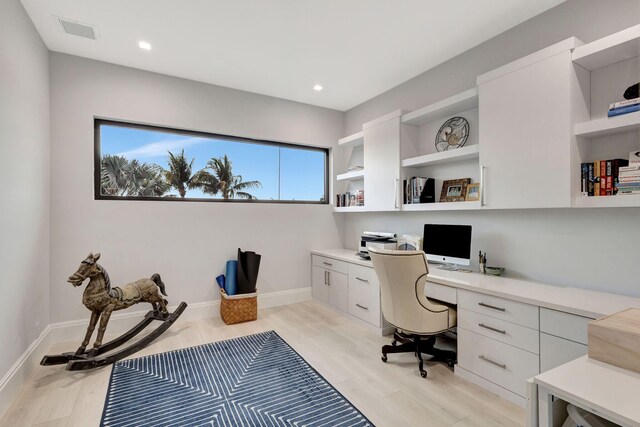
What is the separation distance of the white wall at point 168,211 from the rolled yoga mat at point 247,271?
14.3 inches

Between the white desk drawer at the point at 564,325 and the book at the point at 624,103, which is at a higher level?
the book at the point at 624,103

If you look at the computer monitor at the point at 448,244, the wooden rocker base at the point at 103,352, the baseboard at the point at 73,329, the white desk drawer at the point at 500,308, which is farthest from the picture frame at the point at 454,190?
the wooden rocker base at the point at 103,352

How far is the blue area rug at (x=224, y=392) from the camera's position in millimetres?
1848

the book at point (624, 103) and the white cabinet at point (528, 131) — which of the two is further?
the white cabinet at point (528, 131)

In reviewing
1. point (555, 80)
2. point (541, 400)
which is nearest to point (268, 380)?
point (541, 400)

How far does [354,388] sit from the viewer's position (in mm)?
2170

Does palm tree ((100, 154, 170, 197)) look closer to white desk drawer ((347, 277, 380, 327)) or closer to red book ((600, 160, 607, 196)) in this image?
white desk drawer ((347, 277, 380, 327))

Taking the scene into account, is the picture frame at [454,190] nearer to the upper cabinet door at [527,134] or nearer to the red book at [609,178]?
the upper cabinet door at [527,134]

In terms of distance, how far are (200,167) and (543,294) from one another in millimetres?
3606

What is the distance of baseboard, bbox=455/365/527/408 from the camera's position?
194 centimetres

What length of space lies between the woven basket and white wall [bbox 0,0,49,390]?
1.59 m

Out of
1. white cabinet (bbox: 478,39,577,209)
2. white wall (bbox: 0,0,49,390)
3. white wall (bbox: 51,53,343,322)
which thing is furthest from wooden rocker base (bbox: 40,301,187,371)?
white cabinet (bbox: 478,39,577,209)

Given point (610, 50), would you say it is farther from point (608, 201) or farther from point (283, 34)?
point (283, 34)

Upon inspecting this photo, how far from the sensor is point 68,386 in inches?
87.3
